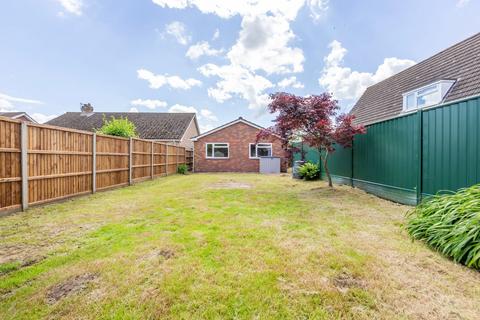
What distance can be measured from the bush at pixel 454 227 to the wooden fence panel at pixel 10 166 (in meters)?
7.11

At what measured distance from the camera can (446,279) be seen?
2.13m

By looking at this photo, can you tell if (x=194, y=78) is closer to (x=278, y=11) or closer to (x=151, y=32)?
(x=151, y=32)

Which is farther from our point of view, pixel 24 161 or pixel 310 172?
pixel 310 172

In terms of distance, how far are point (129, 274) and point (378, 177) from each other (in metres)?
6.56

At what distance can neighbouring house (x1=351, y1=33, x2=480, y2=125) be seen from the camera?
8.13m

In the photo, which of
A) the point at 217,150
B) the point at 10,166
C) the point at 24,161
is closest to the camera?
the point at 10,166

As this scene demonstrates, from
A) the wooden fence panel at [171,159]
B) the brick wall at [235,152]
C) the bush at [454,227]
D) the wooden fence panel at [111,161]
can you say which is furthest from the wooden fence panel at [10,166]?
the brick wall at [235,152]

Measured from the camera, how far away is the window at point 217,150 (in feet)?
58.4

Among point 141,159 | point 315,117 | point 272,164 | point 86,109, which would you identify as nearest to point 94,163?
point 141,159

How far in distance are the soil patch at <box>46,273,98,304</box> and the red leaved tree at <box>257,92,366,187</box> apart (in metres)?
6.36

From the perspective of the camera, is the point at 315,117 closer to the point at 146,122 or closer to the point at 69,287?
the point at 69,287

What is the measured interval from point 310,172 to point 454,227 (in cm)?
814

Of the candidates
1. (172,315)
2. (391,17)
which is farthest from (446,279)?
(391,17)

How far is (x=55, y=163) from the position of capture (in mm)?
5480
